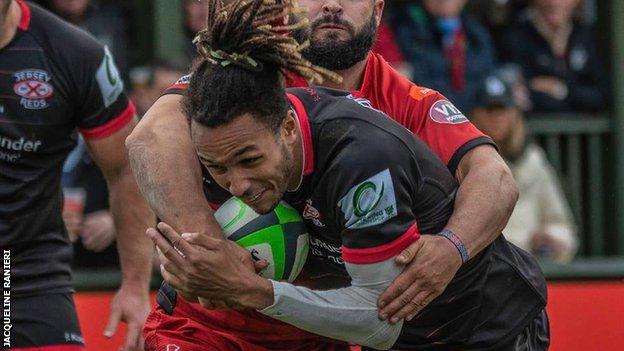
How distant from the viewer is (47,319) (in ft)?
18.7

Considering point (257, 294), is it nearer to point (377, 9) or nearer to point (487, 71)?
point (377, 9)

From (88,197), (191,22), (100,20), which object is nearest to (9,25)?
(88,197)

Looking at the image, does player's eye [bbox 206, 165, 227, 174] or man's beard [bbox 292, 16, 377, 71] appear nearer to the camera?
player's eye [bbox 206, 165, 227, 174]

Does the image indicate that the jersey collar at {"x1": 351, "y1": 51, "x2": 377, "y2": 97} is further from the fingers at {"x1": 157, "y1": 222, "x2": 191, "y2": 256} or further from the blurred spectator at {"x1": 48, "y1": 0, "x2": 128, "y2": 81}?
the blurred spectator at {"x1": 48, "y1": 0, "x2": 128, "y2": 81}

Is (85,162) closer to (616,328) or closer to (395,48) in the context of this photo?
(395,48)

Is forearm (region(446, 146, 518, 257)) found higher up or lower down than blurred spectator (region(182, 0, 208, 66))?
higher up

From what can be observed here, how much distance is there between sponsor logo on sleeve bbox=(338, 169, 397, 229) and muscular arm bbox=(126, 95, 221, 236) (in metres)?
0.47

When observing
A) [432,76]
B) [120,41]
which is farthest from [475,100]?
[120,41]

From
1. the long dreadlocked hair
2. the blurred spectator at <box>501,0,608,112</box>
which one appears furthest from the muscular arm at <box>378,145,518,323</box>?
the blurred spectator at <box>501,0,608,112</box>

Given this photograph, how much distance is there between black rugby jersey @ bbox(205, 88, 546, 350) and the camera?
14.6 ft

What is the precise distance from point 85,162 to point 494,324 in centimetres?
391

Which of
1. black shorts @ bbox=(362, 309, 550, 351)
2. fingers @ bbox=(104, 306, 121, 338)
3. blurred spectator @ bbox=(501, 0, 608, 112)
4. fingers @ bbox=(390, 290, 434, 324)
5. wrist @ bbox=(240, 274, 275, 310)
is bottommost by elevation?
blurred spectator @ bbox=(501, 0, 608, 112)

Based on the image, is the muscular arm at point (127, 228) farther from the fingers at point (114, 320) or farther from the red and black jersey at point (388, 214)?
the red and black jersey at point (388, 214)

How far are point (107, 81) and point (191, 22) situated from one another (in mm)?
3643
